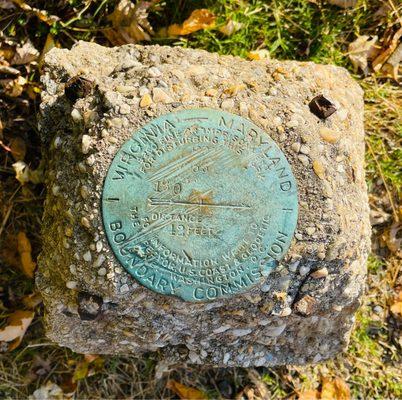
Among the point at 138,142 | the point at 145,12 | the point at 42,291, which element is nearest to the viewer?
the point at 138,142

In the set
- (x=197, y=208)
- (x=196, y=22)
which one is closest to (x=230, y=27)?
(x=196, y=22)

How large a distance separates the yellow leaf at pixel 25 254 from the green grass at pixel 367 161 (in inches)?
1.9

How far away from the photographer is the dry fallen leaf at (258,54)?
2652 mm

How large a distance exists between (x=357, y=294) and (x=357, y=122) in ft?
2.26

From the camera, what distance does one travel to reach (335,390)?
272cm

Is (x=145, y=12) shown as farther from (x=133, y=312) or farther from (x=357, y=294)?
(x=357, y=294)

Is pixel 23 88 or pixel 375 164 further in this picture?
pixel 375 164

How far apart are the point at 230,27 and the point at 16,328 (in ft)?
5.74

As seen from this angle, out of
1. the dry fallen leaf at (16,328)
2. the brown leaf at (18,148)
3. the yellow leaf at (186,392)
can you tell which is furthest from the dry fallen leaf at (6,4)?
the yellow leaf at (186,392)

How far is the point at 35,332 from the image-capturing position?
2.71 metres

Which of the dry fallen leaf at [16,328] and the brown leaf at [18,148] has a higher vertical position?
the brown leaf at [18,148]

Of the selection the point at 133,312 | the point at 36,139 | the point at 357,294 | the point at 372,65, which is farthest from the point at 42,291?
the point at 372,65

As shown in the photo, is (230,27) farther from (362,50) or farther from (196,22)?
(362,50)

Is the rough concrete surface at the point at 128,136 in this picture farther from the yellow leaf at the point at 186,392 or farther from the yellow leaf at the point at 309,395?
the yellow leaf at the point at 309,395
